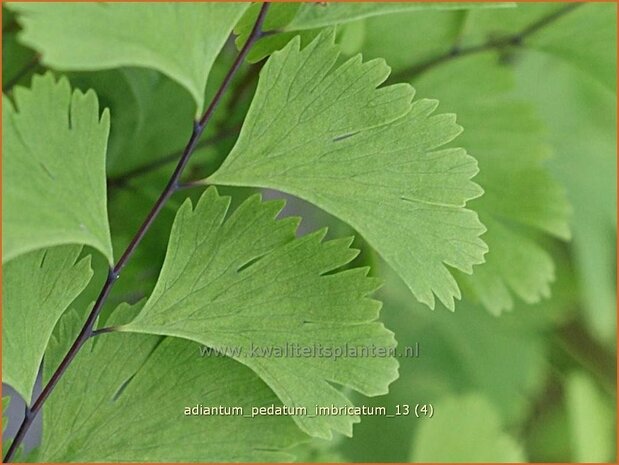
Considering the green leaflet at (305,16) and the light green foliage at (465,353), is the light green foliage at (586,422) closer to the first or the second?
the light green foliage at (465,353)

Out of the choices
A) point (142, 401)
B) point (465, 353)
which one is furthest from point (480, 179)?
point (465, 353)

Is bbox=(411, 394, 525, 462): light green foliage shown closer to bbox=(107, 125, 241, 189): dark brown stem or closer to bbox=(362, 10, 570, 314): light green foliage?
bbox=(362, 10, 570, 314): light green foliage

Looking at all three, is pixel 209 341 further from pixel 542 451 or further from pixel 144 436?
pixel 542 451

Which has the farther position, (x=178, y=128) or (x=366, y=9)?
(x=178, y=128)

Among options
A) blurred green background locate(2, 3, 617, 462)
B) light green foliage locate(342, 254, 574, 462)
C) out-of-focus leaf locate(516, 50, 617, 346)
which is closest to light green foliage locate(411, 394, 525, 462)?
blurred green background locate(2, 3, 617, 462)

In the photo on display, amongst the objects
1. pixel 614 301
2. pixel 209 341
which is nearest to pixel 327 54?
pixel 209 341

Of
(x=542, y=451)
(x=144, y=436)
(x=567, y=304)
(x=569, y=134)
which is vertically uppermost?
(x=144, y=436)
